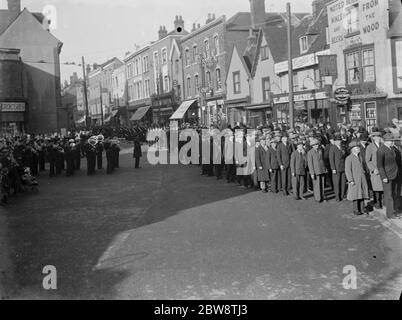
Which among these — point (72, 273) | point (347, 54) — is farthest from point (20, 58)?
point (72, 273)

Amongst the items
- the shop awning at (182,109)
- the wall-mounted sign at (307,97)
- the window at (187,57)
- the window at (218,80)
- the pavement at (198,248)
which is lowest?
the pavement at (198,248)

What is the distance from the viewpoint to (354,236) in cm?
866

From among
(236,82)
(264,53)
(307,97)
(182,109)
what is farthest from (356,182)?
(182,109)

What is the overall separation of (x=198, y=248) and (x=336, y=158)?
563cm

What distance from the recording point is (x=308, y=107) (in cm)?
2680

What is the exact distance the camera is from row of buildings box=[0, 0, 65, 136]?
33719 mm

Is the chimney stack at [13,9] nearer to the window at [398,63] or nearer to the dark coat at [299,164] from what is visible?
the window at [398,63]

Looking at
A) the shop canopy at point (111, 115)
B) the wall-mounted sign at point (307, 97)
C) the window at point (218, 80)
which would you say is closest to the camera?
the wall-mounted sign at point (307, 97)

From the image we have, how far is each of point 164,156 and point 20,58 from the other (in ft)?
50.8

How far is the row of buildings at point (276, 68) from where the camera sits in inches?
830

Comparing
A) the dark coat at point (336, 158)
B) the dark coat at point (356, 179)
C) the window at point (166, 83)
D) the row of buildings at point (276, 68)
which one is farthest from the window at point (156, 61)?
the dark coat at point (356, 179)

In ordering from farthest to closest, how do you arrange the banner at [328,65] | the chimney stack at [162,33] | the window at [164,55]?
the chimney stack at [162,33], the window at [164,55], the banner at [328,65]

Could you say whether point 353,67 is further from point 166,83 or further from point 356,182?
point 166,83

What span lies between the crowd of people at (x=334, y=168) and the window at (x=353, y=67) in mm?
7890
